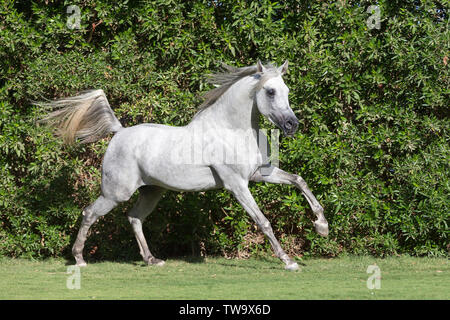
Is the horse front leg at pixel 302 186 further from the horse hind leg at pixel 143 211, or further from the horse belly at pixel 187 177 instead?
the horse hind leg at pixel 143 211

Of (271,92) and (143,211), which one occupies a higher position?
(271,92)

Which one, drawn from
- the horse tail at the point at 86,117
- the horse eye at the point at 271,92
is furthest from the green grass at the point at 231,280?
the horse eye at the point at 271,92

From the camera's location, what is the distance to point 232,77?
710cm

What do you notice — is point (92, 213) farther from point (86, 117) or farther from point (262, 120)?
point (262, 120)

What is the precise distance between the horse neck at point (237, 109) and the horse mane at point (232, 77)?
0.24 feet

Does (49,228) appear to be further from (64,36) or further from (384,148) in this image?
(384,148)

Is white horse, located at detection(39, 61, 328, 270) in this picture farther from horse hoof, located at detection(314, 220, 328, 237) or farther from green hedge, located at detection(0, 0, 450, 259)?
green hedge, located at detection(0, 0, 450, 259)

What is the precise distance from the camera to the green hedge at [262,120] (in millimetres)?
7871

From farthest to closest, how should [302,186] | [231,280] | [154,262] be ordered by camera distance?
1. [154,262]
2. [302,186]
3. [231,280]

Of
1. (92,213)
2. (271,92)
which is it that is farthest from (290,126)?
(92,213)

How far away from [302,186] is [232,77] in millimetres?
1390

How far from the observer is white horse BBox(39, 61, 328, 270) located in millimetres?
6805


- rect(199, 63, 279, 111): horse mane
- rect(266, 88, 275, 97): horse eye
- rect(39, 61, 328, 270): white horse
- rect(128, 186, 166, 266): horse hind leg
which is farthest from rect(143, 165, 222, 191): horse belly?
rect(266, 88, 275, 97): horse eye

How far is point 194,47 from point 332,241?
9.80 ft
